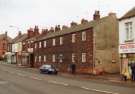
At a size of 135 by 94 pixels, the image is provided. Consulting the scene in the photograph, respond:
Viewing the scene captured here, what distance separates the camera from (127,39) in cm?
4297

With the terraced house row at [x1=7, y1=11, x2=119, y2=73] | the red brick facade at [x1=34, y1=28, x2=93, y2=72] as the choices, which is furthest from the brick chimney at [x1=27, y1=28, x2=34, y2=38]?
the terraced house row at [x1=7, y1=11, x2=119, y2=73]

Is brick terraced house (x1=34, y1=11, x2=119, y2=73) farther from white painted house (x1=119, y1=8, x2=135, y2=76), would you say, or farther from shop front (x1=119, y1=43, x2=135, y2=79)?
white painted house (x1=119, y1=8, x2=135, y2=76)

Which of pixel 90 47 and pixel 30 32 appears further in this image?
pixel 30 32

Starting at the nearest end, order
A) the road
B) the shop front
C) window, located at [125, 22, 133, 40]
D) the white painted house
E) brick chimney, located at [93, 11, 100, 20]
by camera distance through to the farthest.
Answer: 1. the road
2. the shop front
3. the white painted house
4. window, located at [125, 22, 133, 40]
5. brick chimney, located at [93, 11, 100, 20]

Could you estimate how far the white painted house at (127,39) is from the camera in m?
41.9

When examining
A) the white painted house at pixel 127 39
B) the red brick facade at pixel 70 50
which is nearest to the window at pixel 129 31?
the white painted house at pixel 127 39

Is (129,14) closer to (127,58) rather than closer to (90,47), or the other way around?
(127,58)

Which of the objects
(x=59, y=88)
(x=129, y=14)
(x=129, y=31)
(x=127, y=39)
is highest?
(x=129, y=14)

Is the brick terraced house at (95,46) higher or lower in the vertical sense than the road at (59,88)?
higher

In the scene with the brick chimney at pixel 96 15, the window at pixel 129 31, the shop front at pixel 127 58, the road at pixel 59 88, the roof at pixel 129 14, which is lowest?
the road at pixel 59 88

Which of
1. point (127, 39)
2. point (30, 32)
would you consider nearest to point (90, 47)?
point (127, 39)

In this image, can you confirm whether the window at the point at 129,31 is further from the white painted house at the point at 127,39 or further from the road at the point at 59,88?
the road at the point at 59,88

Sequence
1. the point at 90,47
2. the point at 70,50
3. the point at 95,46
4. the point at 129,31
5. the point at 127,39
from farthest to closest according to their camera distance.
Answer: the point at 70,50
the point at 90,47
the point at 95,46
the point at 127,39
the point at 129,31

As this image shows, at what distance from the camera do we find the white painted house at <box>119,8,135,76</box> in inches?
1651
